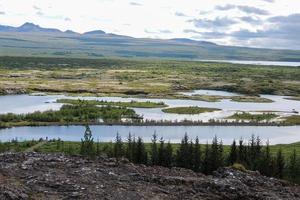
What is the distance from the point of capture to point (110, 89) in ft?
594

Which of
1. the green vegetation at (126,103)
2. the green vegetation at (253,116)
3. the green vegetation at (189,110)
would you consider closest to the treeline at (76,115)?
the green vegetation at (126,103)

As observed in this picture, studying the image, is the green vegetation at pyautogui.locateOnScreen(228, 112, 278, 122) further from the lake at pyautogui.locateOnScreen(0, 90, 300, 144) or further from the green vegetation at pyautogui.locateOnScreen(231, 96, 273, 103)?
the green vegetation at pyautogui.locateOnScreen(231, 96, 273, 103)

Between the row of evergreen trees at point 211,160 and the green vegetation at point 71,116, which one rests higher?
the row of evergreen trees at point 211,160

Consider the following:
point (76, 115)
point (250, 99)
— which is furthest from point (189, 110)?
point (250, 99)

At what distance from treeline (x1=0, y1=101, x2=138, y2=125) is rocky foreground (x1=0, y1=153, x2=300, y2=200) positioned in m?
72.6

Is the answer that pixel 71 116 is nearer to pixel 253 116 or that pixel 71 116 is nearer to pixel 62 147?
pixel 62 147

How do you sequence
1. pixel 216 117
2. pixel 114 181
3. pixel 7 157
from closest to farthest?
pixel 114 181 → pixel 7 157 → pixel 216 117

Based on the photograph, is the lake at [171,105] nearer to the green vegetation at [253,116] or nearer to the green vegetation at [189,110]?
the green vegetation at [189,110]

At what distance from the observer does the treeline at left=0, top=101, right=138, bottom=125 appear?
376 ft

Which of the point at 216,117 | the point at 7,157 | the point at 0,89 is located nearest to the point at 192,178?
the point at 7,157

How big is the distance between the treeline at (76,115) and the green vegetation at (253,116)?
A: 24.7 metres

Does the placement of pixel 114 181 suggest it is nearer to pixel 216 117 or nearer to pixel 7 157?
pixel 7 157

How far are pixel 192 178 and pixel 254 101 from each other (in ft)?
409

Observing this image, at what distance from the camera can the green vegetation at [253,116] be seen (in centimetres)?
12094
